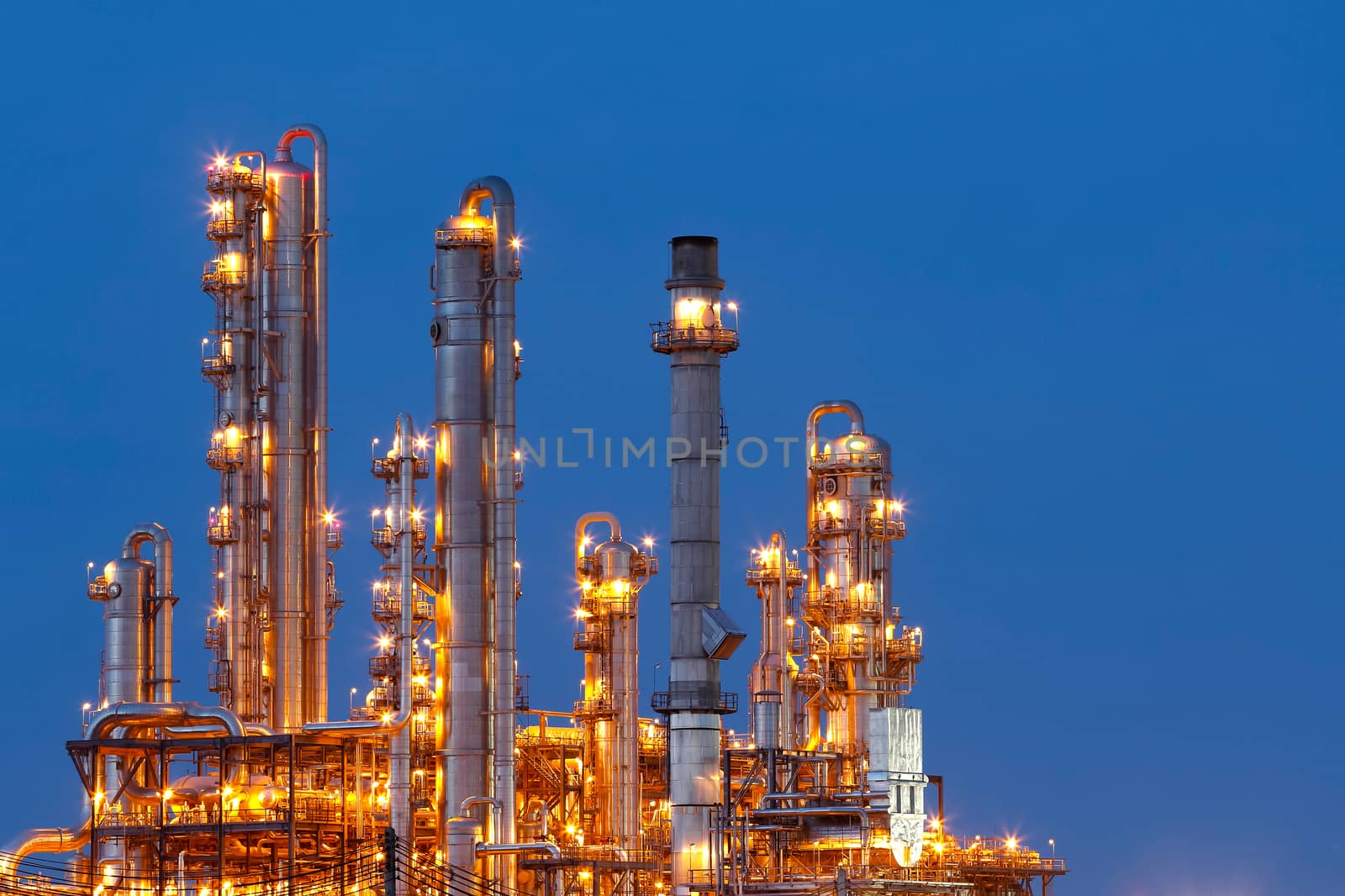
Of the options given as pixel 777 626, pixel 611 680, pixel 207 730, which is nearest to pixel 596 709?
pixel 611 680

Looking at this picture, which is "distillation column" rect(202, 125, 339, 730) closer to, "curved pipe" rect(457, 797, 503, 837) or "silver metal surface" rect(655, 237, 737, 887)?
"curved pipe" rect(457, 797, 503, 837)

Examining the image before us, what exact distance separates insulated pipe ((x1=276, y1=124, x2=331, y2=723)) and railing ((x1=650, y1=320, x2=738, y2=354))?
11.9 m

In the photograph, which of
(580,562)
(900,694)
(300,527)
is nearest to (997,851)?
(900,694)

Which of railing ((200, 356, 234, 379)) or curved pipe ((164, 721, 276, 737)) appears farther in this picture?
railing ((200, 356, 234, 379))

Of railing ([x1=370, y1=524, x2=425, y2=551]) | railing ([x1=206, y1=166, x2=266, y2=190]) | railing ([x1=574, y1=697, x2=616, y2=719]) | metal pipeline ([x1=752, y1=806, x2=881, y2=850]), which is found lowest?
metal pipeline ([x1=752, y1=806, x2=881, y2=850])

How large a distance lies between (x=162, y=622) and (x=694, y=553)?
51.2ft

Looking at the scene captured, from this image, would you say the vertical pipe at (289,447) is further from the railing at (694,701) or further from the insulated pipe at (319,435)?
the railing at (694,701)

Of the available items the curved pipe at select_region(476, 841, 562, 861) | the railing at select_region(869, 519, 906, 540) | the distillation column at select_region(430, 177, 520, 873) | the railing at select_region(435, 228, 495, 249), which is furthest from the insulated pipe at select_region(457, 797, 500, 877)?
the railing at select_region(435, 228, 495, 249)

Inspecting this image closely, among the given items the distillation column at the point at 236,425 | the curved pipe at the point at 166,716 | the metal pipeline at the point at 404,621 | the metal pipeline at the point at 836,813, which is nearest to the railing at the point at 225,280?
the distillation column at the point at 236,425

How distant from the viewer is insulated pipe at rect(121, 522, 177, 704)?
84438 mm

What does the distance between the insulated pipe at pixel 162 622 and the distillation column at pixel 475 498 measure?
7.65 m

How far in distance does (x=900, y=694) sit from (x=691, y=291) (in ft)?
44.1

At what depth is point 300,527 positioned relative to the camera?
283 ft

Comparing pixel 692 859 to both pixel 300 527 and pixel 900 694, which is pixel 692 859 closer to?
pixel 900 694
